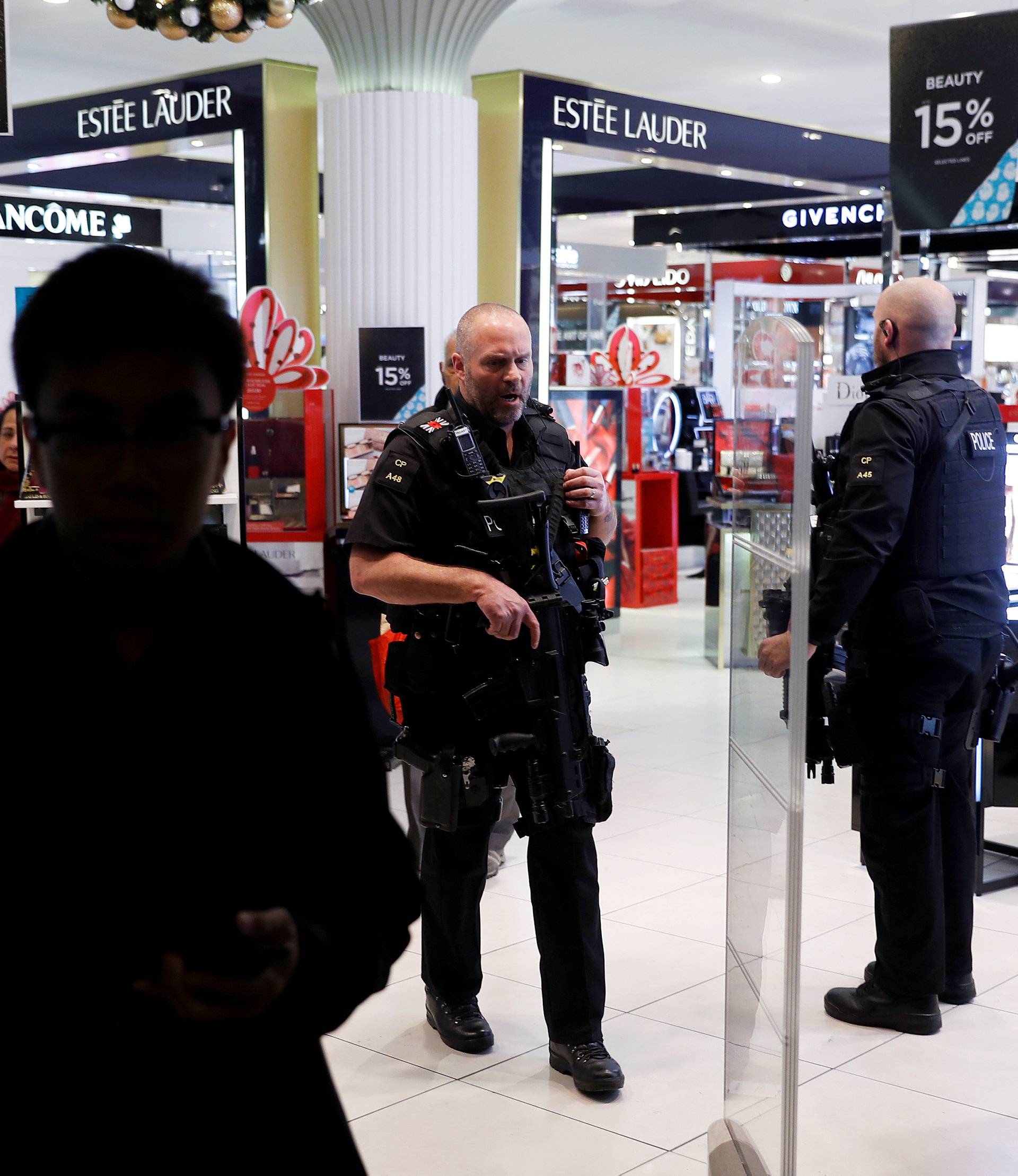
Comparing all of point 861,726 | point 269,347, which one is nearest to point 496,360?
point 861,726

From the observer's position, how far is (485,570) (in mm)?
3059

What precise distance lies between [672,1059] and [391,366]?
412 centimetres

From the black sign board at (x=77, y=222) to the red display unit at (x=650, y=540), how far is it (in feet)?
13.3

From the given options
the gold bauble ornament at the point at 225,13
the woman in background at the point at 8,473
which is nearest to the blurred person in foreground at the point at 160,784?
the gold bauble ornament at the point at 225,13

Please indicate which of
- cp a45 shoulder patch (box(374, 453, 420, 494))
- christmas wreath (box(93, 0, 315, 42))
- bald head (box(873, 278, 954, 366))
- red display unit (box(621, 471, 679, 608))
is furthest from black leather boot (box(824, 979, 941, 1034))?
red display unit (box(621, 471, 679, 608))

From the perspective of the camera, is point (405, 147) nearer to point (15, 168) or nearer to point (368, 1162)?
point (15, 168)

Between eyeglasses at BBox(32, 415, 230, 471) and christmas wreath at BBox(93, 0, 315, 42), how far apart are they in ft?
11.4

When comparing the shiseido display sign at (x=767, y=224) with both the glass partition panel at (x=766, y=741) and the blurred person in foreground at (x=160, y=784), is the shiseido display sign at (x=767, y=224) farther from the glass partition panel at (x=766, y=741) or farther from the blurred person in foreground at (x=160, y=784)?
the blurred person in foreground at (x=160, y=784)

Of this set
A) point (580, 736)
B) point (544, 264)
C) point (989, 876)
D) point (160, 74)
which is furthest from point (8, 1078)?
point (160, 74)

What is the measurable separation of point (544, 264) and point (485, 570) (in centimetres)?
454

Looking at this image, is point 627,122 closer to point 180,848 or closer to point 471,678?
point 471,678

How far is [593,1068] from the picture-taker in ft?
9.95

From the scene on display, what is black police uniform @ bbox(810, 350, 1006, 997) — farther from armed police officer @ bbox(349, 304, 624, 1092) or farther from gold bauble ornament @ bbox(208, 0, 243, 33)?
gold bauble ornament @ bbox(208, 0, 243, 33)

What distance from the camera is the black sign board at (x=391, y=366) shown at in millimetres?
6613
